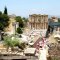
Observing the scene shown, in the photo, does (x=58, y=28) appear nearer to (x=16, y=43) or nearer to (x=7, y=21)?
(x=7, y=21)

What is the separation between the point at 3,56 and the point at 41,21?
93.5 feet

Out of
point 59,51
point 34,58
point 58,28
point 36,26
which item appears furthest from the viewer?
point 36,26

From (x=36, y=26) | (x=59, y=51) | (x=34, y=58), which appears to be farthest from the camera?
(x=36, y=26)

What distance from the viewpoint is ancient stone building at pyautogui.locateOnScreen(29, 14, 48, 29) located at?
125ft

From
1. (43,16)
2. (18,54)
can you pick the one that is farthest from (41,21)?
(18,54)

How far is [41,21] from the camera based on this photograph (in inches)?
1506

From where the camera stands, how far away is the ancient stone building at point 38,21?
38.1 m

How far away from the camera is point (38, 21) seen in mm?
38562

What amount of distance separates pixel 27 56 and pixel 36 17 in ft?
95.8

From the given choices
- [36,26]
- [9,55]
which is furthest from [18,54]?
[36,26]

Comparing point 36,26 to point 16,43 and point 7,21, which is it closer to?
point 7,21

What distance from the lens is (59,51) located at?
13.3m

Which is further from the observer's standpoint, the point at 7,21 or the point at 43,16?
the point at 43,16

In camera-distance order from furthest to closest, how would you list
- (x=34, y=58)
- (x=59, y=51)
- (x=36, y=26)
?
(x=36, y=26)
(x=59, y=51)
(x=34, y=58)
